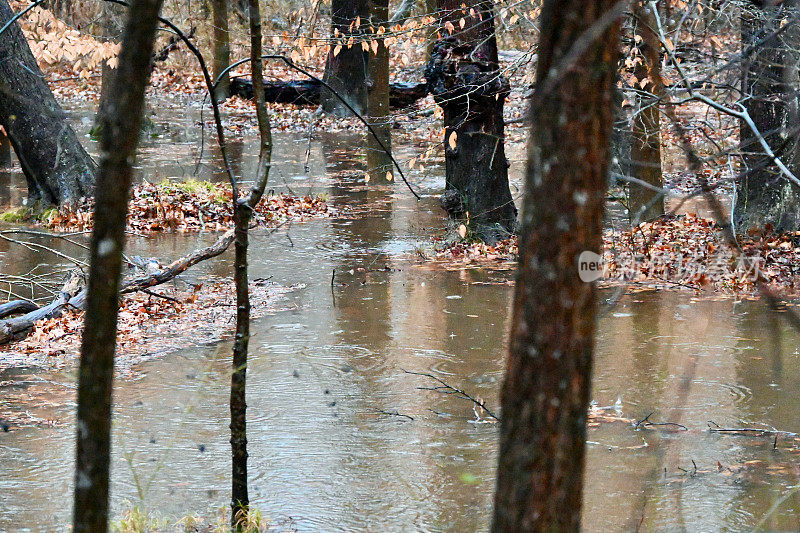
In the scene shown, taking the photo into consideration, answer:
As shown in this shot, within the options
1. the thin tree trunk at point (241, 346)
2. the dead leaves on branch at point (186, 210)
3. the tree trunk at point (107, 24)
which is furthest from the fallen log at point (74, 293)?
the tree trunk at point (107, 24)

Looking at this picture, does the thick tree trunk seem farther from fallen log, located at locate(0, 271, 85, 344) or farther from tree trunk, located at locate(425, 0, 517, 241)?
tree trunk, located at locate(425, 0, 517, 241)

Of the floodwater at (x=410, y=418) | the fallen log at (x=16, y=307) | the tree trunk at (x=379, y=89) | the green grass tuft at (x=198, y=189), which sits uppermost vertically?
the tree trunk at (x=379, y=89)

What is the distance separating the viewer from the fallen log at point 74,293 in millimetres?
7859

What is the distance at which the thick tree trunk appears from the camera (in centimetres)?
1336

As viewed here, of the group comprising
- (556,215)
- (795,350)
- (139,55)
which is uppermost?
(139,55)

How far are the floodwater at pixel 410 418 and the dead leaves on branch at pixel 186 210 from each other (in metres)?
3.54

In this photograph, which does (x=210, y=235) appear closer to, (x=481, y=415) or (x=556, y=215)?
(x=481, y=415)

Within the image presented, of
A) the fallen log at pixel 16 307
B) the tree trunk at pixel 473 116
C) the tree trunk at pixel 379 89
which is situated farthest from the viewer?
the tree trunk at pixel 379 89

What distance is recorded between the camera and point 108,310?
274cm

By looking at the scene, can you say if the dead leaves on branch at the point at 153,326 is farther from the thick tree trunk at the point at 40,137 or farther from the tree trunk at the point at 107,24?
the tree trunk at the point at 107,24

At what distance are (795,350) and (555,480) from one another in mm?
5609

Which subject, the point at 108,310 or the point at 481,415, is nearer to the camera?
the point at 108,310

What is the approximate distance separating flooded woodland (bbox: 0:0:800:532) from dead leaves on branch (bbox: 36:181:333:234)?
0.08 m

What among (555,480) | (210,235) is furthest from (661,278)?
(555,480)
